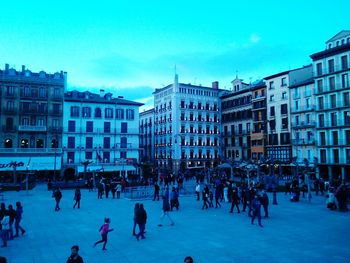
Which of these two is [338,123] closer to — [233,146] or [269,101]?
[269,101]

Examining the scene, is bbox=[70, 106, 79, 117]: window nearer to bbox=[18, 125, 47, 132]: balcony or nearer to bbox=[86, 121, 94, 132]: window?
bbox=[86, 121, 94, 132]: window

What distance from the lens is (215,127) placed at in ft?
240

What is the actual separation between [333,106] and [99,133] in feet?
129

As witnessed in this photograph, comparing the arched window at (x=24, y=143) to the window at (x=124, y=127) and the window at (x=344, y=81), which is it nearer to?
the window at (x=124, y=127)

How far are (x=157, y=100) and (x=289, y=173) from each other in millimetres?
36612

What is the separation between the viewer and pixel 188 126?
6950cm

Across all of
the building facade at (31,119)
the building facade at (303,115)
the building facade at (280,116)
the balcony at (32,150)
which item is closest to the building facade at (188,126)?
the building facade at (280,116)

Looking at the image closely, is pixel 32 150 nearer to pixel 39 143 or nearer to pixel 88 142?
pixel 39 143

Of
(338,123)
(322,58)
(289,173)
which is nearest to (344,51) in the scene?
(322,58)

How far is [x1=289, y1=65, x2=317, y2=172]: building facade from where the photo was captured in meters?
51.3

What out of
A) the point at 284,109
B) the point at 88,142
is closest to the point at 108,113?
the point at 88,142

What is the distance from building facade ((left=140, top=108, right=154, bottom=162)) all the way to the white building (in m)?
22.8

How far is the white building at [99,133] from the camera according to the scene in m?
52.4

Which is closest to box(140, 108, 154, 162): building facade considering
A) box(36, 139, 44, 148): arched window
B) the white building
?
the white building
